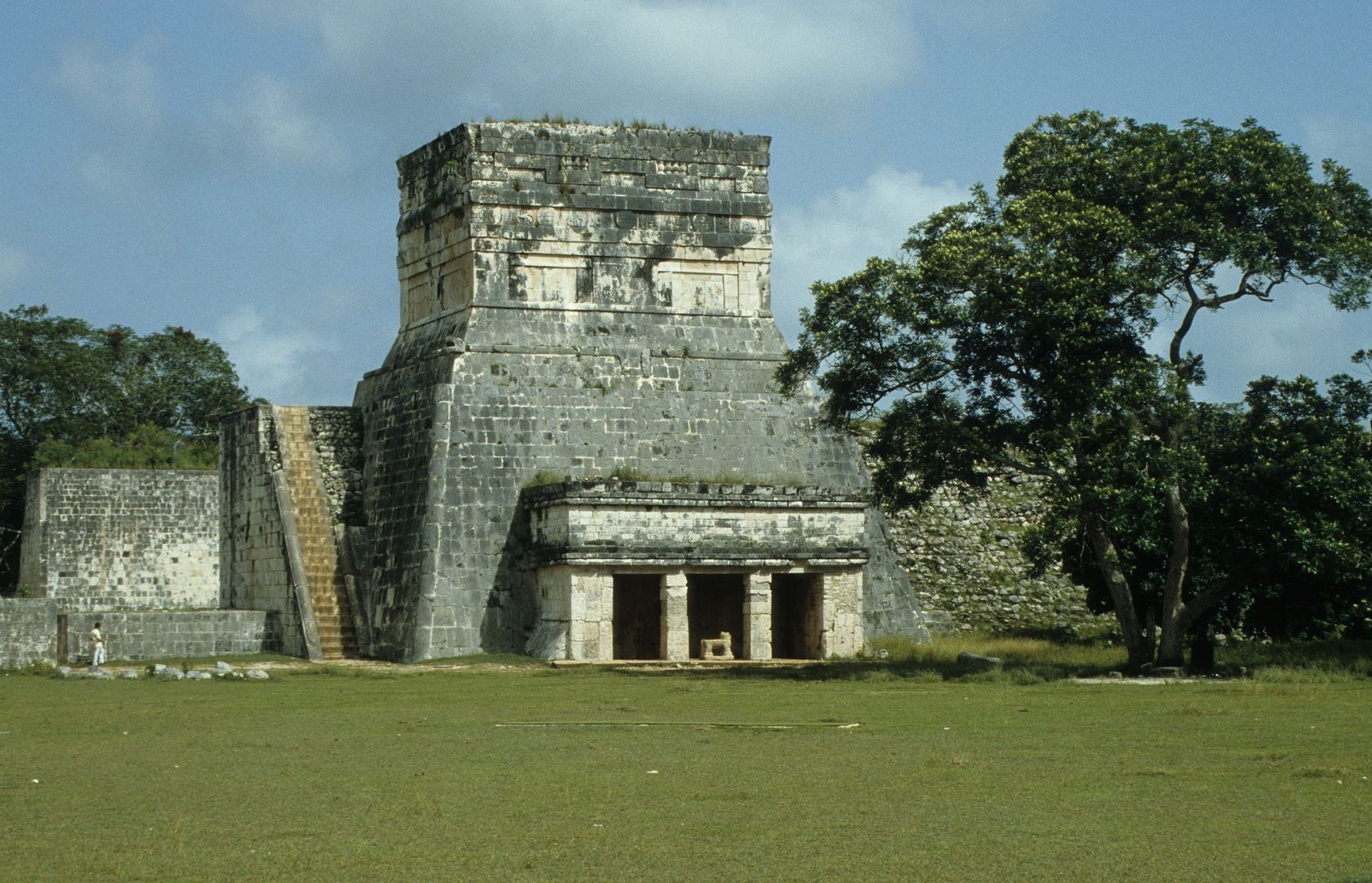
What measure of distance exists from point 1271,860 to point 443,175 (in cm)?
1874

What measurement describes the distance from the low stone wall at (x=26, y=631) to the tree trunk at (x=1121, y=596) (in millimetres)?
13775

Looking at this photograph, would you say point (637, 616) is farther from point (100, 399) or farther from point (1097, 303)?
point (100, 399)

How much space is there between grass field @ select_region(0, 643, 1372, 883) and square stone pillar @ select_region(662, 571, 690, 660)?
5509 millimetres

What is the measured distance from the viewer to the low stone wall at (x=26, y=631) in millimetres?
20016

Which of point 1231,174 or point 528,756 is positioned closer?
point 528,756

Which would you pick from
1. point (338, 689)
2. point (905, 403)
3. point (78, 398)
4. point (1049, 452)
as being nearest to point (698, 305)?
point (905, 403)

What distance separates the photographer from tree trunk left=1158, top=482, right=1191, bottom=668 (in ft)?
56.2

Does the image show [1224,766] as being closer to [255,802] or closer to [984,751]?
[984,751]

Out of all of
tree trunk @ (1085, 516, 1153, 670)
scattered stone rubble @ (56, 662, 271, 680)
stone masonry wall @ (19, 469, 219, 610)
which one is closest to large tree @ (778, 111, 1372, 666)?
tree trunk @ (1085, 516, 1153, 670)

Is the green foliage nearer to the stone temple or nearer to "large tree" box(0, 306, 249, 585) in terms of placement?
"large tree" box(0, 306, 249, 585)

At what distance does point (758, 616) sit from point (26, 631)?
32.7ft

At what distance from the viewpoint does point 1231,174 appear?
1719 centimetres

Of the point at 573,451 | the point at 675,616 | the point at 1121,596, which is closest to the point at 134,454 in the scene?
the point at 573,451

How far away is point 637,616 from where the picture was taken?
76.2 feet
